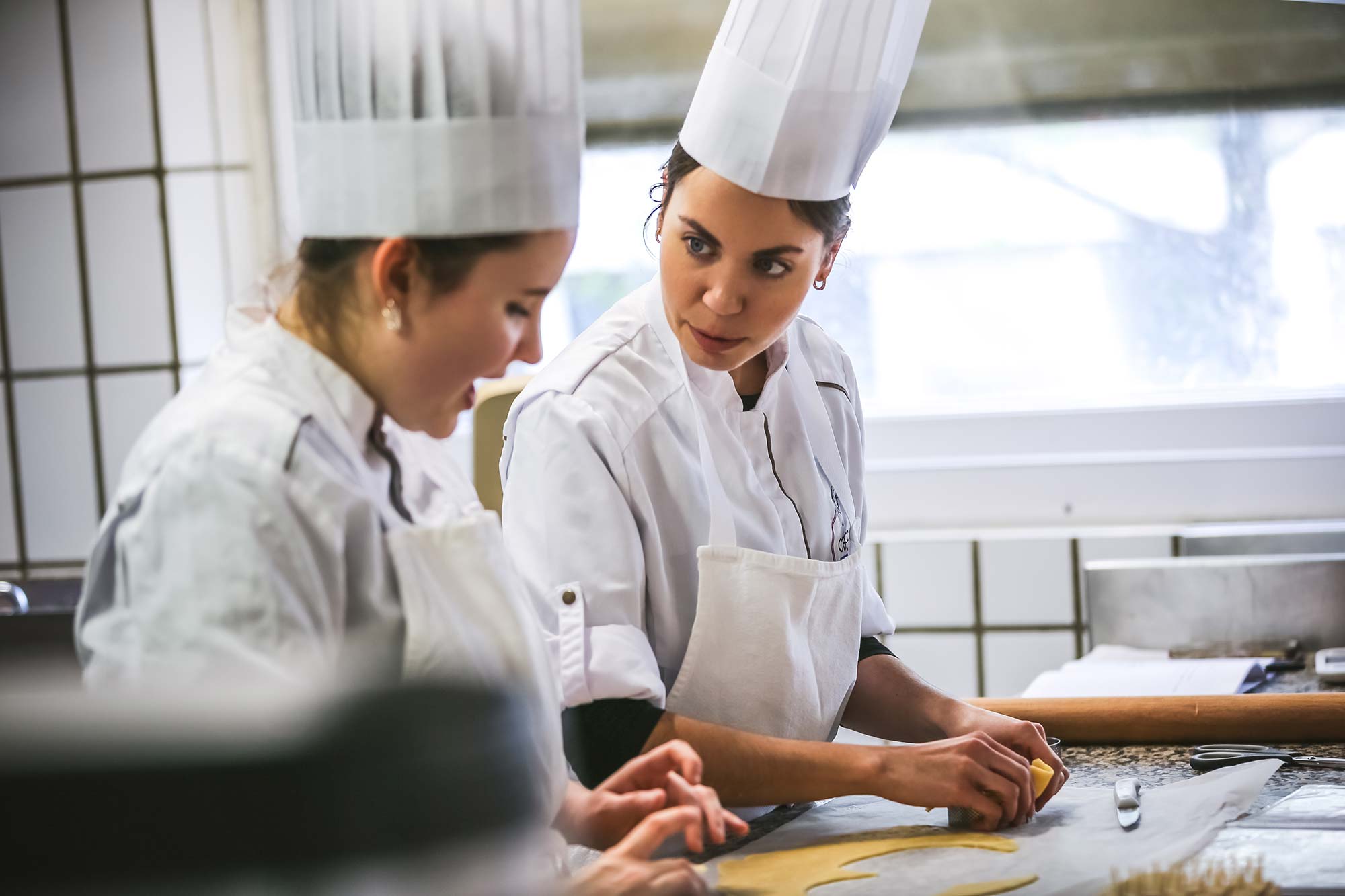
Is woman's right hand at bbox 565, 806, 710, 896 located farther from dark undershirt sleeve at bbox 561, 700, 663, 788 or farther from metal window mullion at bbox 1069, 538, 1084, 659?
metal window mullion at bbox 1069, 538, 1084, 659

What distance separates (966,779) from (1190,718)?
12.8 inches

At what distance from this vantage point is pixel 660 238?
1123 mm

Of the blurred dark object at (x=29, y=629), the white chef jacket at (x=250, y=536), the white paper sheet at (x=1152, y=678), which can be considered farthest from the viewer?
the white paper sheet at (x=1152, y=678)

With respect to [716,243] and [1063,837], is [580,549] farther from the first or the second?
[1063,837]

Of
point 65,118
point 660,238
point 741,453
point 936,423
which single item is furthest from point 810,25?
point 65,118

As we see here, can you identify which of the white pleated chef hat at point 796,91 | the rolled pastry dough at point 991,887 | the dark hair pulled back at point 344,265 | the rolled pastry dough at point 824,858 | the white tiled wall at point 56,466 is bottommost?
the rolled pastry dough at point 824,858

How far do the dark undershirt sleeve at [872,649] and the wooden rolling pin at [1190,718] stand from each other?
0.11 m

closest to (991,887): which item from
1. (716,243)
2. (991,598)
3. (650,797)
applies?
(650,797)

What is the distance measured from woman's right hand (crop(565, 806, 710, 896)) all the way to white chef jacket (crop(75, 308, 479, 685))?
0.18 meters

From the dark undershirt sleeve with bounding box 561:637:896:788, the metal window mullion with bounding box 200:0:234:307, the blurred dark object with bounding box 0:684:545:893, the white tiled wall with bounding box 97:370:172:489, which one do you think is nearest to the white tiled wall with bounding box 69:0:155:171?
the metal window mullion with bounding box 200:0:234:307

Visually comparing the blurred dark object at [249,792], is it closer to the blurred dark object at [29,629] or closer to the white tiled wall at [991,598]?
the blurred dark object at [29,629]

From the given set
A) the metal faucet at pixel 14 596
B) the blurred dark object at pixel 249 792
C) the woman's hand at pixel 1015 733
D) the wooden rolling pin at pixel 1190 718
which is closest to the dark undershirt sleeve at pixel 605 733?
the woman's hand at pixel 1015 733

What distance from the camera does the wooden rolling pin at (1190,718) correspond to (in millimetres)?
1128

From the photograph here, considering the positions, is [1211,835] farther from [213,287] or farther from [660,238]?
[213,287]
